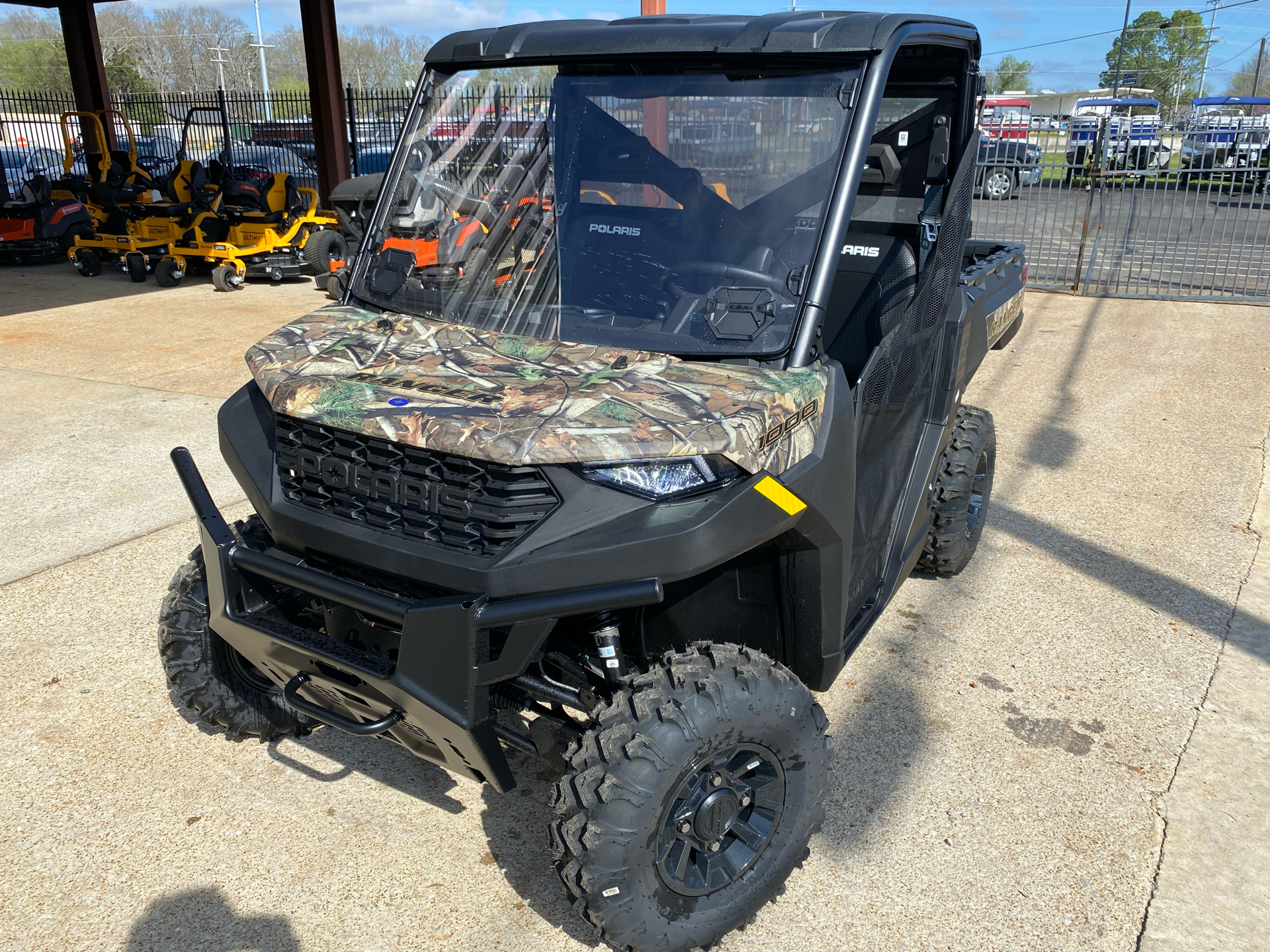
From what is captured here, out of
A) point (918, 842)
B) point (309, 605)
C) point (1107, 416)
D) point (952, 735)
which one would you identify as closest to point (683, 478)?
point (309, 605)

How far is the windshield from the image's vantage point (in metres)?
2.55

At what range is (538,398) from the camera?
2.27 m

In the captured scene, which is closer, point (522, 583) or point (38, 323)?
point (522, 583)

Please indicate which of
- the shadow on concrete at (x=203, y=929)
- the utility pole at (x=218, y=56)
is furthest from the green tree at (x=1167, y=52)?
the shadow on concrete at (x=203, y=929)

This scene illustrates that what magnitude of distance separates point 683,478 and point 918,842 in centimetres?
145

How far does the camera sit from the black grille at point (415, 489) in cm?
215

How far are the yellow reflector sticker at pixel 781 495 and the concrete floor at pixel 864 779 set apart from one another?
1.13 meters

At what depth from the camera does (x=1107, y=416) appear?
7.11m

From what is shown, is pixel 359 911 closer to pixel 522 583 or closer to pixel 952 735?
pixel 522 583

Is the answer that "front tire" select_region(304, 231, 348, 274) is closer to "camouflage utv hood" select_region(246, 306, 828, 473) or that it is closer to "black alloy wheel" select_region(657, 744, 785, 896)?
"camouflage utv hood" select_region(246, 306, 828, 473)

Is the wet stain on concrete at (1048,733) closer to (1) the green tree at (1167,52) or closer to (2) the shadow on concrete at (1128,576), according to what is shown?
(2) the shadow on concrete at (1128,576)

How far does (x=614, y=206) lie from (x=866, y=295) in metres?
1.68

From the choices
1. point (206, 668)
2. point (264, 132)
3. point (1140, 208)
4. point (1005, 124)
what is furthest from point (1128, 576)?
point (264, 132)

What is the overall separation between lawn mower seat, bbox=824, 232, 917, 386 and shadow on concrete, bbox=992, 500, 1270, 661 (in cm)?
168
